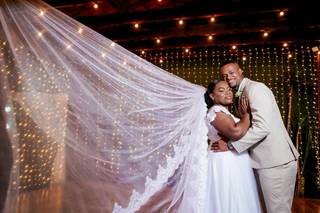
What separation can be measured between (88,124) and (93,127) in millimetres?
39

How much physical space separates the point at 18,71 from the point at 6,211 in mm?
726

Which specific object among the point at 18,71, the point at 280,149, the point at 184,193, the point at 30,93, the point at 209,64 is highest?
the point at 209,64

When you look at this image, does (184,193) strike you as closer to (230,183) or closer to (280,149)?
(230,183)

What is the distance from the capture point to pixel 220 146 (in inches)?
77.7

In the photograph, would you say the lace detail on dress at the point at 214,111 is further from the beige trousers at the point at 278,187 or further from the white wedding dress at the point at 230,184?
the beige trousers at the point at 278,187

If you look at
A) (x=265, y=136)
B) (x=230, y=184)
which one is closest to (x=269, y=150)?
(x=265, y=136)

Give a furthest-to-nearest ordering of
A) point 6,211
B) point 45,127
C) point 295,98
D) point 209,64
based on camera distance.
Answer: point 209,64, point 295,98, point 45,127, point 6,211

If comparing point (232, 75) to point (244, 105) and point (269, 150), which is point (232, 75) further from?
point (269, 150)

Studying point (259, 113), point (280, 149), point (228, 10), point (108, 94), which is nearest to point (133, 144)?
point (108, 94)

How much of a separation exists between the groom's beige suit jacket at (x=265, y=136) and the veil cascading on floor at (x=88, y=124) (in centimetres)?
36

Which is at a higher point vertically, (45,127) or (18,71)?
(18,71)

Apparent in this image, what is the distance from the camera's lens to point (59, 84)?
59.4 inches

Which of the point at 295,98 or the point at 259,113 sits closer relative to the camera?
the point at 259,113

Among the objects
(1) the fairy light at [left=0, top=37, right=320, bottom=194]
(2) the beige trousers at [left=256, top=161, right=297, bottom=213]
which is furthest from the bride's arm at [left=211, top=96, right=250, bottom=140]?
(1) the fairy light at [left=0, top=37, right=320, bottom=194]
